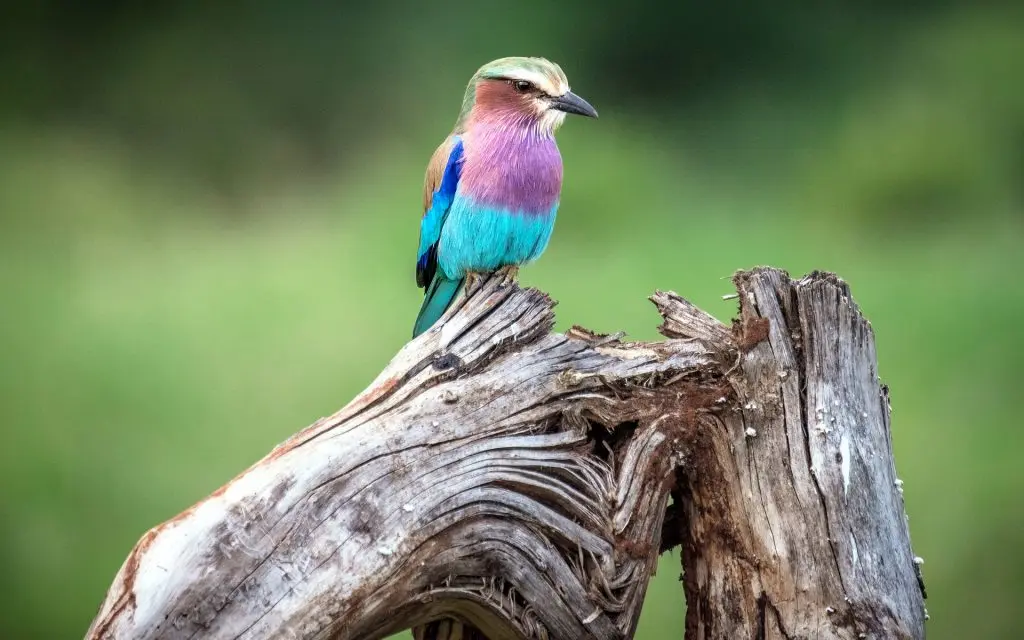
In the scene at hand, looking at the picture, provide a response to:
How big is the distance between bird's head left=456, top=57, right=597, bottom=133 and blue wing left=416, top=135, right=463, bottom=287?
0.16 m

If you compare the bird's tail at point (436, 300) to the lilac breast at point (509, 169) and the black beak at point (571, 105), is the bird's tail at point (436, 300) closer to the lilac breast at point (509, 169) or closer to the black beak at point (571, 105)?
the lilac breast at point (509, 169)

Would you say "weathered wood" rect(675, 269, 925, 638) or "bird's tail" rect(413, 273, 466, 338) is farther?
"bird's tail" rect(413, 273, 466, 338)

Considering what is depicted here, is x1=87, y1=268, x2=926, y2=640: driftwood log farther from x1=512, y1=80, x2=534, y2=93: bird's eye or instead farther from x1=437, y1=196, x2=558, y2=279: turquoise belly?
x1=512, y1=80, x2=534, y2=93: bird's eye

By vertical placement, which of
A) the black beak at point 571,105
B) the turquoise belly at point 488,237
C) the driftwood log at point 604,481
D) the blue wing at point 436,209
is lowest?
the driftwood log at point 604,481

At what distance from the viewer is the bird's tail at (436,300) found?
3250 millimetres

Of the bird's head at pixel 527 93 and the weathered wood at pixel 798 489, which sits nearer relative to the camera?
the weathered wood at pixel 798 489

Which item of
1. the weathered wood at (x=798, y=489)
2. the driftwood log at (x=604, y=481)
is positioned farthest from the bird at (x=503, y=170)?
the weathered wood at (x=798, y=489)

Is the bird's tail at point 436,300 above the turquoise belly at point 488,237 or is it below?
A: below

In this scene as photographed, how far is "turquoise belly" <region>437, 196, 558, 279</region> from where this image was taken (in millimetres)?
3023

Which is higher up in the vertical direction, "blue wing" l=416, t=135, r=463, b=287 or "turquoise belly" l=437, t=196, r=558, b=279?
"blue wing" l=416, t=135, r=463, b=287

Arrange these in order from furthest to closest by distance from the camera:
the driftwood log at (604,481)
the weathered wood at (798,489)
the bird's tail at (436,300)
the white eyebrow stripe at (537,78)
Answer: the bird's tail at (436,300)
the white eyebrow stripe at (537,78)
the weathered wood at (798,489)
the driftwood log at (604,481)

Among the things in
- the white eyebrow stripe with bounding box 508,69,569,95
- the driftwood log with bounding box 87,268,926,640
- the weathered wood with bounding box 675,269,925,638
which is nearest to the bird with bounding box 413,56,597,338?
the white eyebrow stripe with bounding box 508,69,569,95

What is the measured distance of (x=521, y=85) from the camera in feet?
9.93

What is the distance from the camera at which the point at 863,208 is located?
4.25m
